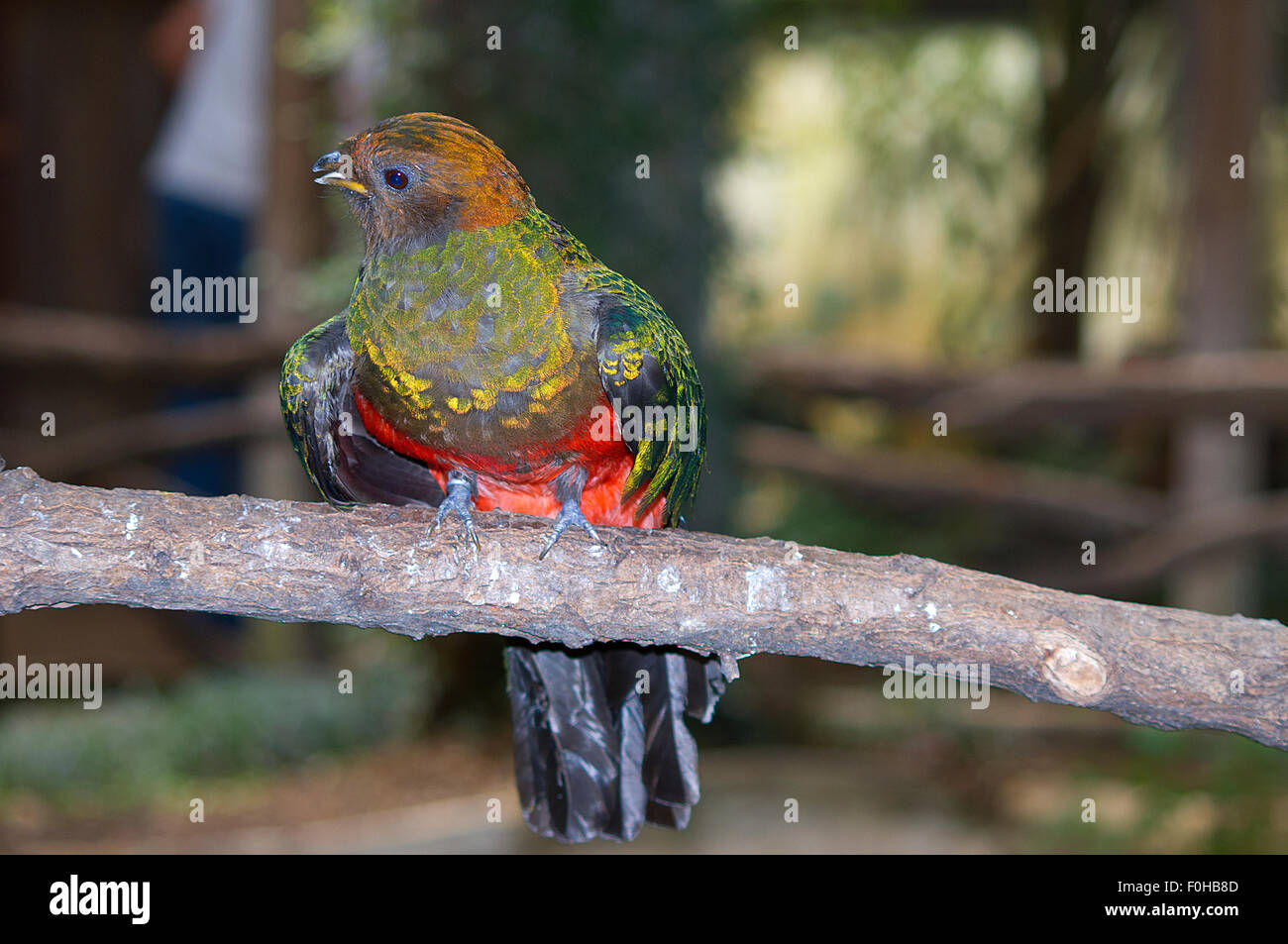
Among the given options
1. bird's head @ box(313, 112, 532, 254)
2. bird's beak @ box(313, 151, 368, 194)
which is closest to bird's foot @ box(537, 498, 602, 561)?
bird's head @ box(313, 112, 532, 254)

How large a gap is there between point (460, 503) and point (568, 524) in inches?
9.1

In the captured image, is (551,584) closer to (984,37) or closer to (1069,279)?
(1069,279)

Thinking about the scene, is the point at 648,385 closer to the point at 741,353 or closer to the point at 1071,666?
the point at 1071,666

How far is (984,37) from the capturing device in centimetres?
1015

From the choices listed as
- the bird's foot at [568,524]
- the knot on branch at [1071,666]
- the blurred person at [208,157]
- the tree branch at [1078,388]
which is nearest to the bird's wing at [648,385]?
the bird's foot at [568,524]

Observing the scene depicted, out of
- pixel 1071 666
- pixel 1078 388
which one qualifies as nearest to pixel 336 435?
pixel 1071 666

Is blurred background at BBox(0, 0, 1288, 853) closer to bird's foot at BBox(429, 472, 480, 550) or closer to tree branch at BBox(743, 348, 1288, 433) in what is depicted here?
tree branch at BBox(743, 348, 1288, 433)

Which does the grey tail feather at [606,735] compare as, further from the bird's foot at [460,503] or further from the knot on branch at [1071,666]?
the knot on branch at [1071,666]

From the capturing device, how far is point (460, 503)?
229 cm

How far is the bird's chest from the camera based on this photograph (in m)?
2.12

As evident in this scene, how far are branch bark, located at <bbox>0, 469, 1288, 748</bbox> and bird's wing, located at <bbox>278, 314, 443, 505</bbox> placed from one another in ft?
0.76

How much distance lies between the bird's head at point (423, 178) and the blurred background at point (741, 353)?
2.26 metres

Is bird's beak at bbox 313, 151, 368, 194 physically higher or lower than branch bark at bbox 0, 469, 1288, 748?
higher
